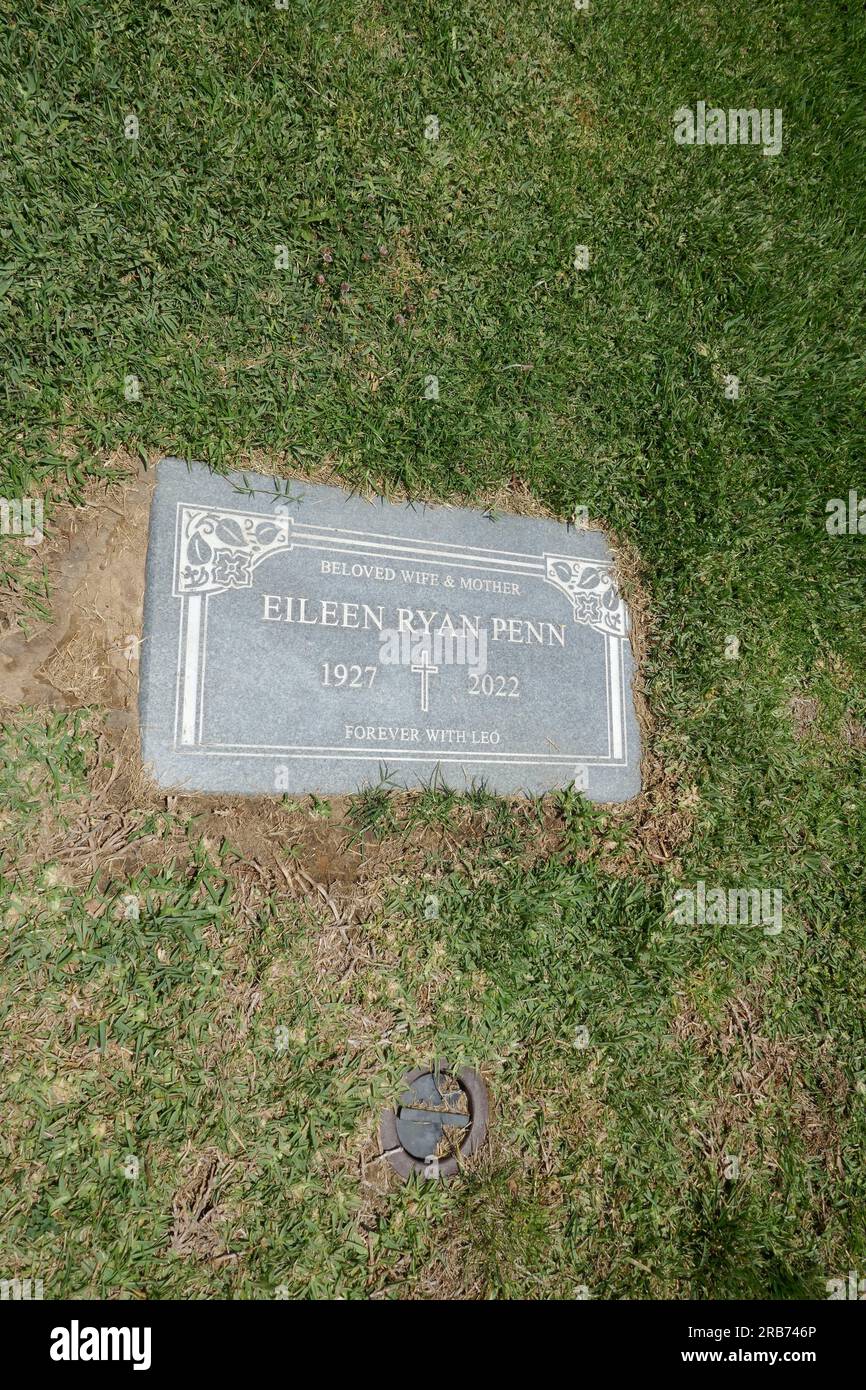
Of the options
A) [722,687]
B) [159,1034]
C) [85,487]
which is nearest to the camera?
[159,1034]

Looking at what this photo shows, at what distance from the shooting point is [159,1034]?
2.88 metres

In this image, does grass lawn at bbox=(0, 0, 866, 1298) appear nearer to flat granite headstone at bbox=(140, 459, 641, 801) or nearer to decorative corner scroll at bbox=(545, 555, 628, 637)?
flat granite headstone at bbox=(140, 459, 641, 801)

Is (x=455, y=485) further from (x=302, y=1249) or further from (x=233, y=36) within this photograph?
(x=302, y=1249)

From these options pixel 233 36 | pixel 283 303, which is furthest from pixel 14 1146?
pixel 233 36

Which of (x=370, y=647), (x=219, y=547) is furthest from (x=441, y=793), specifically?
(x=219, y=547)

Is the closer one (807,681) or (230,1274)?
(230,1274)

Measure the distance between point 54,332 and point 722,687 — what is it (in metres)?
3.40

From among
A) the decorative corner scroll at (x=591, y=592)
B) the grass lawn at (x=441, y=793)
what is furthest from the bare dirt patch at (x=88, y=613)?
the decorative corner scroll at (x=591, y=592)

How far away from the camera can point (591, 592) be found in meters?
3.69

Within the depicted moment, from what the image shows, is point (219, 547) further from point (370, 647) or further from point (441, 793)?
point (441, 793)

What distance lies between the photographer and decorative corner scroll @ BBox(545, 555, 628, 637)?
3.63 m

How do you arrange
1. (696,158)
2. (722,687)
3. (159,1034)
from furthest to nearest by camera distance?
(696,158) < (722,687) < (159,1034)

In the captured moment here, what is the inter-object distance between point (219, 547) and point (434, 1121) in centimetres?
246

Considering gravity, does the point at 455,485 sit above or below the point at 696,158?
below
